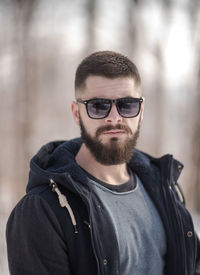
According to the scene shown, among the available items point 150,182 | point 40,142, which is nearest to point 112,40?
point 40,142

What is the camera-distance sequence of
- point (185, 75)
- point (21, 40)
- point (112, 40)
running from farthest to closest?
point (185, 75) → point (112, 40) → point (21, 40)

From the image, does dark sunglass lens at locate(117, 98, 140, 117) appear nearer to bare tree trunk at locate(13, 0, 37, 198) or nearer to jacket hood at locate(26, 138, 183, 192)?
jacket hood at locate(26, 138, 183, 192)

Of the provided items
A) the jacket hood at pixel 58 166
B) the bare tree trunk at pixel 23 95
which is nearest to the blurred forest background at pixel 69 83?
the bare tree trunk at pixel 23 95

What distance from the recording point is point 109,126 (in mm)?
1815

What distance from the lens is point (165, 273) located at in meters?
1.93

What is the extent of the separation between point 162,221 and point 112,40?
222 inches

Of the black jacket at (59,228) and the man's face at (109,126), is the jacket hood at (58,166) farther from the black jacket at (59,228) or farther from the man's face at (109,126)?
the man's face at (109,126)

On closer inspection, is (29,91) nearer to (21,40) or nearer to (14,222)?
(21,40)

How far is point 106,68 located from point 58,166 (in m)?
0.53

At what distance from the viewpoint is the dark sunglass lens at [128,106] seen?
5.95ft

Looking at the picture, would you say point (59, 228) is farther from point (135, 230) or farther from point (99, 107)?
point (99, 107)

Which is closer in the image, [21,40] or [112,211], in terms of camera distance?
[112,211]

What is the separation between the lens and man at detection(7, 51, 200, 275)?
156 cm

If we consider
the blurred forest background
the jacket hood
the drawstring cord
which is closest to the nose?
the jacket hood
